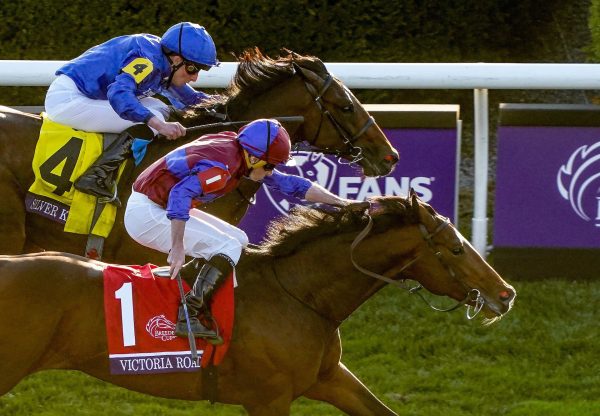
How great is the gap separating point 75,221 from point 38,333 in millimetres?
1230

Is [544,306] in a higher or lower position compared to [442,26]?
lower

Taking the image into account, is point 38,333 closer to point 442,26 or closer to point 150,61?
point 150,61

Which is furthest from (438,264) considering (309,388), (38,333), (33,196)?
(33,196)

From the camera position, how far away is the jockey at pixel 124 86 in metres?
6.16

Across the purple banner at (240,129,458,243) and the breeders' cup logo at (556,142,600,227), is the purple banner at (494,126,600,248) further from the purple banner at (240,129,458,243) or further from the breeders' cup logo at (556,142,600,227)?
the purple banner at (240,129,458,243)

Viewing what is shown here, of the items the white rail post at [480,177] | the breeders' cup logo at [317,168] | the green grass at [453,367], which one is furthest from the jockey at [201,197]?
the white rail post at [480,177]

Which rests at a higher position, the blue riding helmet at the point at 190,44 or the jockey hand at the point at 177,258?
the blue riding helmet at the point at 190,44

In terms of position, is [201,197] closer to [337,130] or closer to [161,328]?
[161,328]

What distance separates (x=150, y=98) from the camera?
657 cm

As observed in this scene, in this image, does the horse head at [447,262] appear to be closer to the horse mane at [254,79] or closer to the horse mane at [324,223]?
the horse mane at [324,223]

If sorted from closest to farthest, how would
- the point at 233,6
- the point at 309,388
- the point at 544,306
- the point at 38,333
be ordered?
the point at 38,333, the point at 309,388, the point at 544,306, the point at 233,6

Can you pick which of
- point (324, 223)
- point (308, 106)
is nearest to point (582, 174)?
point (308, 106)

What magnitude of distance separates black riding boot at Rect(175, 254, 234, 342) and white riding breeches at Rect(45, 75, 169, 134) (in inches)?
48.0

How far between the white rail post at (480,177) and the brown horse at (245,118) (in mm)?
1338
